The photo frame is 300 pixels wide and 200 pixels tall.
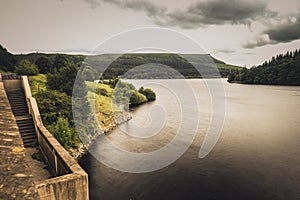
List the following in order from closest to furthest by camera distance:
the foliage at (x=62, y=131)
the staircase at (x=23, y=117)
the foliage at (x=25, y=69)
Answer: the staircase at (x=23, y=117)
the foliage at (x=62, y=131)
the foliage at (x=25, y=69)

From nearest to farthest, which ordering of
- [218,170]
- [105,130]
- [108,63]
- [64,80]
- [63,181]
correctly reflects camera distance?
[63,181]
[218,170]
[64,80]
[105,130]
[108,63]

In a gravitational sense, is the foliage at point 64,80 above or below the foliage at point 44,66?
below

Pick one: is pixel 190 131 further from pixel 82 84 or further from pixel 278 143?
pixel 82 84

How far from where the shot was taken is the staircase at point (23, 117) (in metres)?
13.5

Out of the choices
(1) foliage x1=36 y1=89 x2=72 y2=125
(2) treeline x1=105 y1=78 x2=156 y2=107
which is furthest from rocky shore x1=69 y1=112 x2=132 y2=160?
(2) treeline x1=105 y1=78 x2=156 y2=107

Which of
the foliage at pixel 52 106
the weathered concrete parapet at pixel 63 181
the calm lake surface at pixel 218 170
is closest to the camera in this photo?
the weathered concrete parapet at pixel 63 181

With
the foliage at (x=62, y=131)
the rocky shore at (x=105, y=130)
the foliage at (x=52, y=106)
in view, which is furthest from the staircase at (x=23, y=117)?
the rocky shore at (x=105, y=130)

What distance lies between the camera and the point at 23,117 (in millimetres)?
14805

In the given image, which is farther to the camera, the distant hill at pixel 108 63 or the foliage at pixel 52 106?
the distant hill at pixel 108 63

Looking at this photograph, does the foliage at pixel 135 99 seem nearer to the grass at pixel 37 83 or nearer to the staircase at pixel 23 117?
the grass at pixel 37 83

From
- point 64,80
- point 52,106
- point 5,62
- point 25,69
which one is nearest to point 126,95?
point 5,62

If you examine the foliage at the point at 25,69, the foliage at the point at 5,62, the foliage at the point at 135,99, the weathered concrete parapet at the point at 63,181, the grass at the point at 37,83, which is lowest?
the foliage at the point at 135,99

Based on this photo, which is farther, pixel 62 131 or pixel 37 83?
pixel 37 83

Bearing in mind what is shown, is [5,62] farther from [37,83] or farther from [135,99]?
[135,99]
